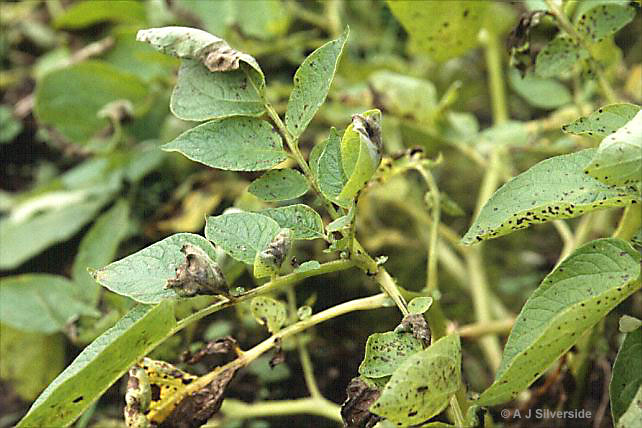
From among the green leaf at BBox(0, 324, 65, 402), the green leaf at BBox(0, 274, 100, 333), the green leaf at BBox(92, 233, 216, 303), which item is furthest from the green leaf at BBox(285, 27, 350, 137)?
the green leaf at BBox(0, 324, 65, 402)

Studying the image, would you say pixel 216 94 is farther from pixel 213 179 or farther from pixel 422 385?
pixel 213 179

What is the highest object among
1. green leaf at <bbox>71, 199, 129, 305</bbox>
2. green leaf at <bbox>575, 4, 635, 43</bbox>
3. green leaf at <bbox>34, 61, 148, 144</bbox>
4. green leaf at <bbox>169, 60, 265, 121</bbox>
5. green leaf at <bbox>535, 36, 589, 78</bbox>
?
green leaf at <bbox>575, 4, 635, 43</bbox>

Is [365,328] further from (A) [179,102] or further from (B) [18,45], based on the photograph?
(B) [18,45]

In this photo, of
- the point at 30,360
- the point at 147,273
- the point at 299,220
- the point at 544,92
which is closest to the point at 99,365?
the point at 147,273

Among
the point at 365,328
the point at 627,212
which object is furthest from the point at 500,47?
the point at 627,212

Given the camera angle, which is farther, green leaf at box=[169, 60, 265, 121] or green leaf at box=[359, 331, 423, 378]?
green leaf at box=[169, 60, 265, 121]

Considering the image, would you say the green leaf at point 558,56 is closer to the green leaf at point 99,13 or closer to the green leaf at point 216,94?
the green leaf at point 216,94

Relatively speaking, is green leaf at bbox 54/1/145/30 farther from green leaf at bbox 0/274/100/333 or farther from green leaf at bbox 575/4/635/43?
green leaf at bbox 575/4/635/43

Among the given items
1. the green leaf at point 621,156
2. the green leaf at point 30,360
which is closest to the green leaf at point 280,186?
the green leaf at point 621,156
